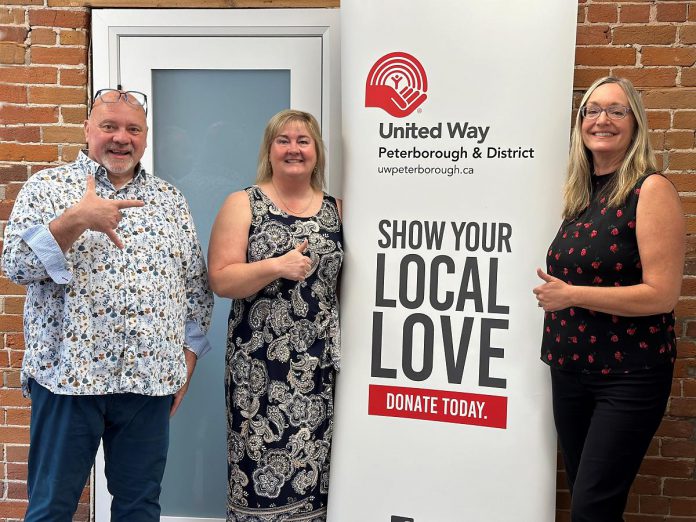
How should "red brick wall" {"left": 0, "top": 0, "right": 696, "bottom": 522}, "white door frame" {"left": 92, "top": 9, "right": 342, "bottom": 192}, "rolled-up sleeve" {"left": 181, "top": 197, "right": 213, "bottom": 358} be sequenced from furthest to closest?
1. "white door frame" {"left": 92, "top": 9, "right": 342, "bottom": 192}
2. "red brick wall" {"left": 0, "top": 0, "right": 696, "bottom": 522}
3. "rolled-up sleeve" {"left": 181, "top": 197, "right": 213, "bottom": 358}

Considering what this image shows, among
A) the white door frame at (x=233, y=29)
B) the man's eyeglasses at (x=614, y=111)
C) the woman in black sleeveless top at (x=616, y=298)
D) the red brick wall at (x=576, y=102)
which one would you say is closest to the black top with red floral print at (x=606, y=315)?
the woman in black sleeveless top at (x=616, y=298)

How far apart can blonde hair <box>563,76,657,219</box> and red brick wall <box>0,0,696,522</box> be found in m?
0.71

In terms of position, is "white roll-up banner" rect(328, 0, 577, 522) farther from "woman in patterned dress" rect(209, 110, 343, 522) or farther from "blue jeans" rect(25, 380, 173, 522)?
"blue jeans" rect(25, 380, 173, 522)

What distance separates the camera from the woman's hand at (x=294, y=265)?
217cm

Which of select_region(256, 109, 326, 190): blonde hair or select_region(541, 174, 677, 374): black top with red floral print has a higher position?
select_region(256, 109, 326, 190): blonde hair

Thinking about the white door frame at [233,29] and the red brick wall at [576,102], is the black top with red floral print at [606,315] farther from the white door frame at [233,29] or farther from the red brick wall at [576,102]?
the white door frame at [233,29]

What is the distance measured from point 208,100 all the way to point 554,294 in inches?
65.6

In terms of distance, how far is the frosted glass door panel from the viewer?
2.90m

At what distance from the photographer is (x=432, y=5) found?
7.39 feet

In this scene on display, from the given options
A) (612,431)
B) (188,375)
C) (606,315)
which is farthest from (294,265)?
(612,431)

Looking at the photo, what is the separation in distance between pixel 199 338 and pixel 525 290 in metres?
1.06

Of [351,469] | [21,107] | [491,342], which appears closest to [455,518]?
[351,469]

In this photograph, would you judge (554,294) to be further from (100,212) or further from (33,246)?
(33,246)

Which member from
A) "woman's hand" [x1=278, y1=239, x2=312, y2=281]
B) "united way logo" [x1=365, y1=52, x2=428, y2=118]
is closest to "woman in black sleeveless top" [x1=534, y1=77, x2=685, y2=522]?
"united way logo" [x1=365, y1=52, x2=428, y2=118]
